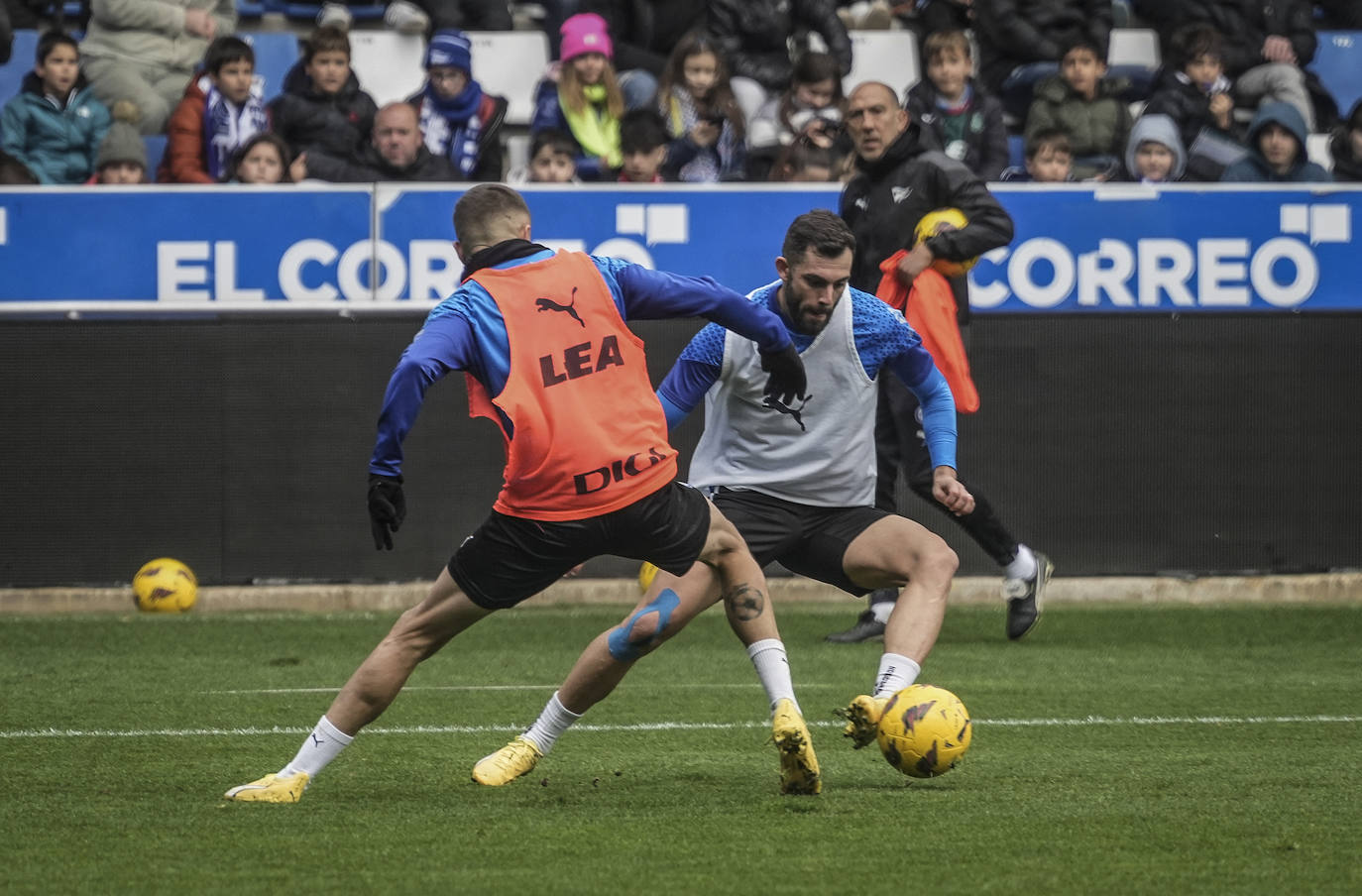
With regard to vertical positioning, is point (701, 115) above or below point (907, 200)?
above

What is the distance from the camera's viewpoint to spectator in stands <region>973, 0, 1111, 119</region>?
15.6m

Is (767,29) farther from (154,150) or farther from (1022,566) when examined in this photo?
(1022,566)

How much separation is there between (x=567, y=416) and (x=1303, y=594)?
7.56m

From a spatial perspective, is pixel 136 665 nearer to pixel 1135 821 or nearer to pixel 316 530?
pixel 316 530

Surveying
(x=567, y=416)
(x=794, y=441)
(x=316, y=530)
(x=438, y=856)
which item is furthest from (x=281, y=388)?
(x=438, y=856)

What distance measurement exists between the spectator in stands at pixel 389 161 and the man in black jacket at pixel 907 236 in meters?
4.13

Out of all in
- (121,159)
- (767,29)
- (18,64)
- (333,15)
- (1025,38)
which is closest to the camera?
(121,159)

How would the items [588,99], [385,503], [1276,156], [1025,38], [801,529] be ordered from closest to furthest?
[385,503] < [801,529] < [1276,156] < [588,99] < [1025,38]

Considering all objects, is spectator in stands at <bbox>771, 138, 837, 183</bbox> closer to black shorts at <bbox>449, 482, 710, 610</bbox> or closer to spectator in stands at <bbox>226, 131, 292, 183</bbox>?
spectator in stands at <bbox>226, 131, 292, 183</bbox>

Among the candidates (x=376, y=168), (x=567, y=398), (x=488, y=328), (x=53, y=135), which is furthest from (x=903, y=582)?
(x=53, y=135)

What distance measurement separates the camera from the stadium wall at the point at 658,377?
11.7 meters

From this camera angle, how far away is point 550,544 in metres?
5.76

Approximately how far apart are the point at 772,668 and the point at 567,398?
1025 millimetres

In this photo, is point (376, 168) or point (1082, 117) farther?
point (1082, 117)
